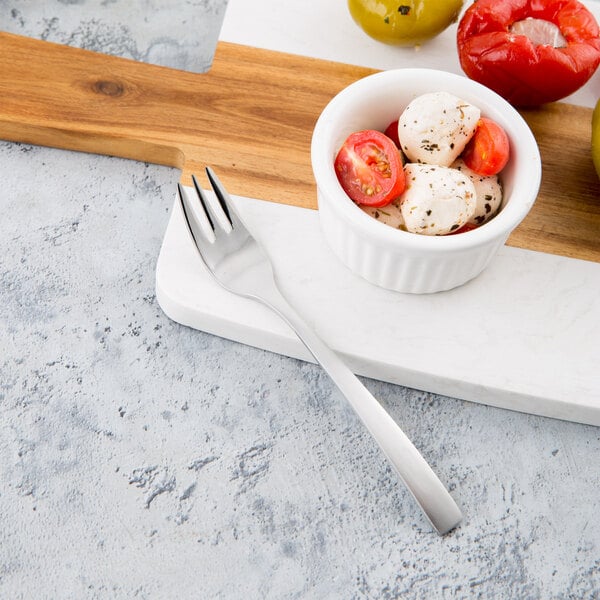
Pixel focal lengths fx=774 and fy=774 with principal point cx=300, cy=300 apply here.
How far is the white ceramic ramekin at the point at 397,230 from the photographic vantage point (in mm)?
907

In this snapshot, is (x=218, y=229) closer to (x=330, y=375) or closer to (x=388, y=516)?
(x=330, y=375)

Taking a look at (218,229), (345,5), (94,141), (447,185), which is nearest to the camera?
(447,185)

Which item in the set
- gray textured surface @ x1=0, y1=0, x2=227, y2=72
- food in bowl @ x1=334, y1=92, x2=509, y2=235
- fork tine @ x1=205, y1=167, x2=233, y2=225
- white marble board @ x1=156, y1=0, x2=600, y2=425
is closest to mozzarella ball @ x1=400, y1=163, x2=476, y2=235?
food in bowl @ x1=334, y1=92, x2=509, y2=235

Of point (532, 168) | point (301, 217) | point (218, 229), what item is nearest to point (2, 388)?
point (218, 229)

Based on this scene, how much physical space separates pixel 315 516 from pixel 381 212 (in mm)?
375

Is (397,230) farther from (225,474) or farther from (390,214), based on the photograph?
(225,474)

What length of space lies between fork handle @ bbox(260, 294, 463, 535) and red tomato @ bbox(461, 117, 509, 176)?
30cm

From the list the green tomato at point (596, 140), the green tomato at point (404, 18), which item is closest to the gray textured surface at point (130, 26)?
the green tomato at point (404, 18)

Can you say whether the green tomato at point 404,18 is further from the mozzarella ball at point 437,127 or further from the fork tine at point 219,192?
the fork tine at point 219,192

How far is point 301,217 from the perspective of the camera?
3.50ft

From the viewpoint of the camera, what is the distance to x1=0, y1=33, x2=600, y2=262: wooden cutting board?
1.09 meters

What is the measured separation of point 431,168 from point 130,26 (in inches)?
26.0

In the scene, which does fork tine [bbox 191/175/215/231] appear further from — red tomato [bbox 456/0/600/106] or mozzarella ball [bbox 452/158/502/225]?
red tomato [bbox 456/0/600/106]

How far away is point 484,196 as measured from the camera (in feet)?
3.14
